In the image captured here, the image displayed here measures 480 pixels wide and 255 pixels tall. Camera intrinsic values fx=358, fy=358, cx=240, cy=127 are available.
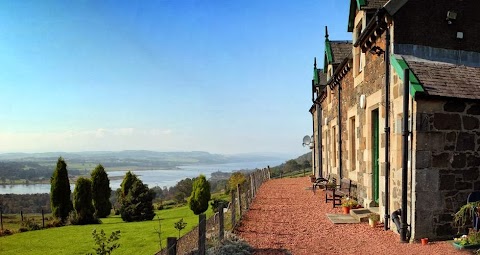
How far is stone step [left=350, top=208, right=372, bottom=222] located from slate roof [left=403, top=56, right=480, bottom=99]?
3.86 meters

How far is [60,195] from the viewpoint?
29000 millimetres

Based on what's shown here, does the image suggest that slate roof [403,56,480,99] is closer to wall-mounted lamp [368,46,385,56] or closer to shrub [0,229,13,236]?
wall-mounted lamp [368,46,385,56]

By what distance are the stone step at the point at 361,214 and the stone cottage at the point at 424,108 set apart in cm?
38

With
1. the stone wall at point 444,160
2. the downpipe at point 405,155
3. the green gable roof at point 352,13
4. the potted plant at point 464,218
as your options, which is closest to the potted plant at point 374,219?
the downpipe at point 405,155

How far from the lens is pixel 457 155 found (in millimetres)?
6926

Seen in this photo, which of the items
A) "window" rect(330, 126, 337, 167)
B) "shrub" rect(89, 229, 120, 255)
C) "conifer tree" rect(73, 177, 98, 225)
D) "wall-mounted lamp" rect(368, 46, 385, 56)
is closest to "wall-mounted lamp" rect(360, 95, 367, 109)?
"wall-mounted lamp" rect(368, 46, 385, 56)

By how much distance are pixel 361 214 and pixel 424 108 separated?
3.80 meters

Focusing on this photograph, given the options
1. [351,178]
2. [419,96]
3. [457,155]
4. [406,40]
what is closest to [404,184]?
[457,155]

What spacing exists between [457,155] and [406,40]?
256 cm

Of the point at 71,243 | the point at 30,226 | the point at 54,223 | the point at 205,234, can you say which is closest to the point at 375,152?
the point at 205,234

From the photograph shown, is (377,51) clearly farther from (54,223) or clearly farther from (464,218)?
(54,223)

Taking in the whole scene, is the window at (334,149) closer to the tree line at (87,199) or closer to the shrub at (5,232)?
the tree line at (87,199)

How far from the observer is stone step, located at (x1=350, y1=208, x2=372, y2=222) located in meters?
9.20

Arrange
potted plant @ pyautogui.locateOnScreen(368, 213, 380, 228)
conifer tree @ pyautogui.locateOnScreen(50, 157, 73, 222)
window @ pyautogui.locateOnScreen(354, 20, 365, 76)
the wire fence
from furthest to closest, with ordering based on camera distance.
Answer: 1. conifer tree @ pyautogui.locateOnScreen(50, 157, 73, 222)
2. window @ pyautogui.locateOnScreen(354, 20, 365, 76)
3. potted plant @ pyautogui.locateOnScreen(368, 213, 380, 228)
4. the wire fence
